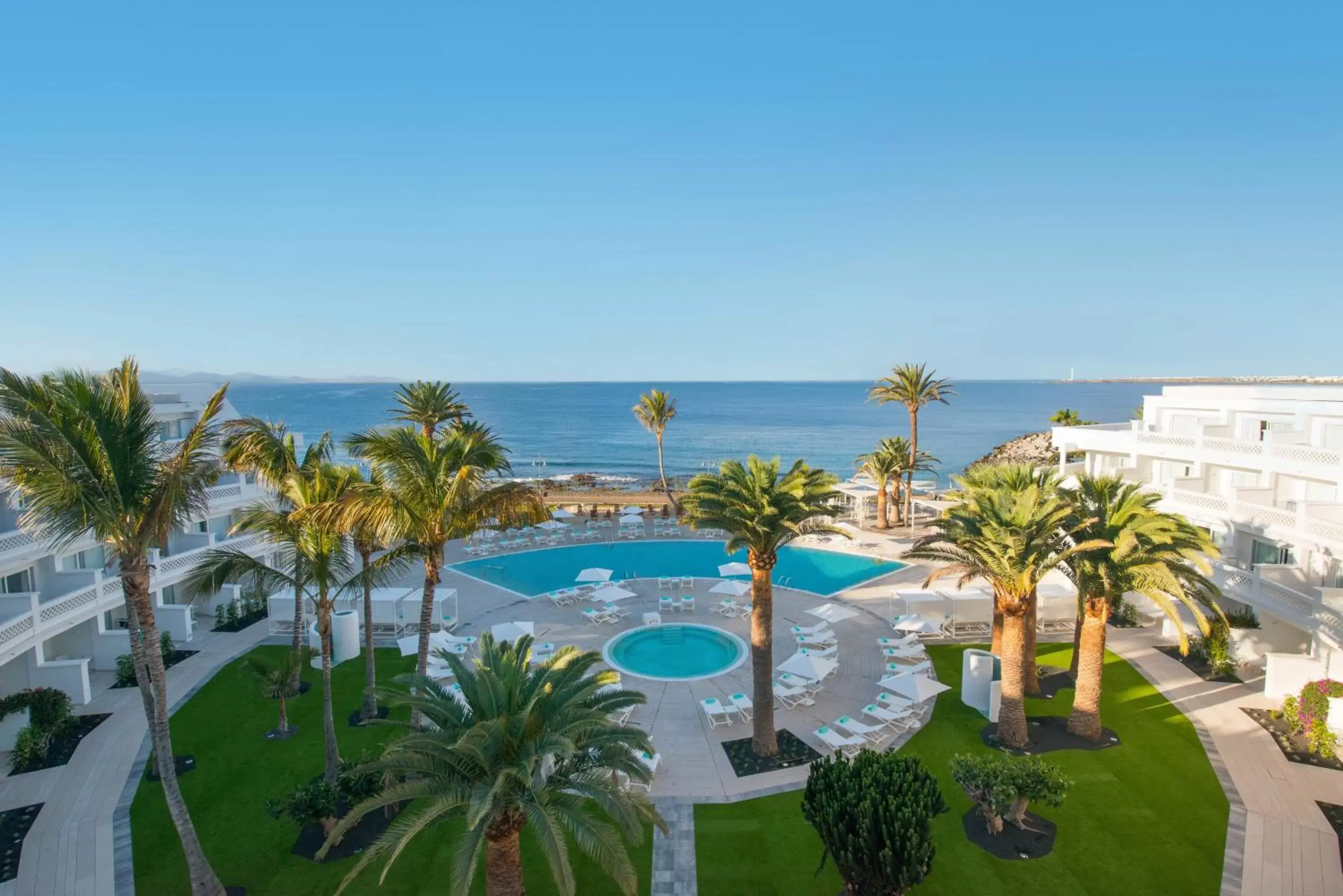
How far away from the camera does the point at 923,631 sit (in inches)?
922

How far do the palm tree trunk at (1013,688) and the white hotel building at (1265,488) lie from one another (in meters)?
8.43

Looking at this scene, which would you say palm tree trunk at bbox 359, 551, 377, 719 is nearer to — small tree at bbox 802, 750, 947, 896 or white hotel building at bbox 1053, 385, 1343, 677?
small tree at bbox 802, 750, 947, 896

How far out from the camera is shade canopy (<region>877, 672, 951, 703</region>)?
17828mm

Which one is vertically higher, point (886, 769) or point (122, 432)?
point (122, 432)

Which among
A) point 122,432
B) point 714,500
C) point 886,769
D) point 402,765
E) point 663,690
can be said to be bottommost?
point 663,690

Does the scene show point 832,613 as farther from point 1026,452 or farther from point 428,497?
point 1026,452

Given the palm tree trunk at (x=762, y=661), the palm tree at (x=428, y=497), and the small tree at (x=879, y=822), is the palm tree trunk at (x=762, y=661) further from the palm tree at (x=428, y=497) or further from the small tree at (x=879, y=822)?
the palm tree at (x=428, y=497)

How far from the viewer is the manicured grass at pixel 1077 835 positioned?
39.2 ft

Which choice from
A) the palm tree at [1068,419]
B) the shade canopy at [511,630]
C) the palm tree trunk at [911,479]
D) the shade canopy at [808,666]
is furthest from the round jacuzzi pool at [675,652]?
the palm tree at [1068,419]

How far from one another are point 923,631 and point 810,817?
528 inches

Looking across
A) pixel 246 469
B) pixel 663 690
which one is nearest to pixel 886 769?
pixel 663 690

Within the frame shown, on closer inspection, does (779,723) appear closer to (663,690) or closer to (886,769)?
(663,690)

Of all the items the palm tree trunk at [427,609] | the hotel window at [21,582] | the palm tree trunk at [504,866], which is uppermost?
the palm tree trunk at [427,609]

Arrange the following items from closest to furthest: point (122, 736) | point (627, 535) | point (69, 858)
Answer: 1. point (69, 858)
2. point (122, 736)
3. point (627, 535)
